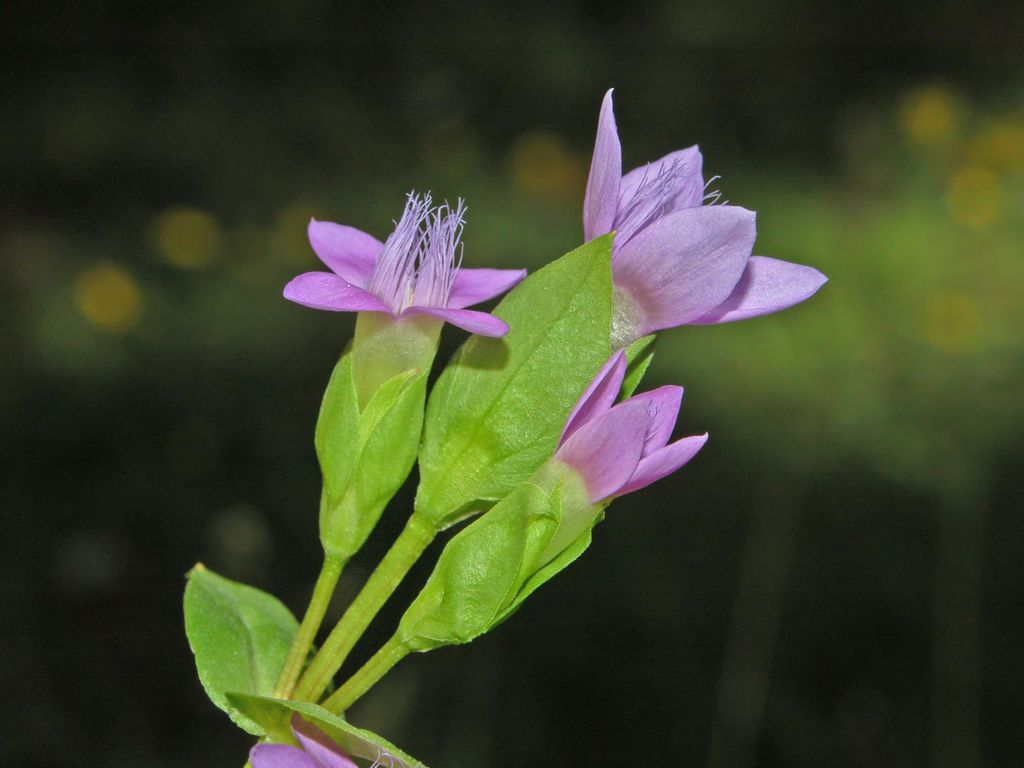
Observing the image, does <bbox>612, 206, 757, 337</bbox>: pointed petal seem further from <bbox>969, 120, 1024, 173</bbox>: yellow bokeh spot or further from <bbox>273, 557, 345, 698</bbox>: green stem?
<bbox>969, 120, 1024, 173</bbox>: yellow bokeh spot

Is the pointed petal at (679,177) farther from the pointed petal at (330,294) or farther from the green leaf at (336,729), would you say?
the green leaf at (336,729)

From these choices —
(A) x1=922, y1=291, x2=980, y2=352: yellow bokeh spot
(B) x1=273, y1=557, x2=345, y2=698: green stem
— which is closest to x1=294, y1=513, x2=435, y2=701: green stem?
(B) x1=273, y1=557, x2=345, y2=698: green stem

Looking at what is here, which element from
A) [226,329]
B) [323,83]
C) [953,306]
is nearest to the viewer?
[226,329]

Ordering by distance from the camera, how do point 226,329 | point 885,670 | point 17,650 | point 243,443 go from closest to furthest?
point 17,650
point 885,670
point 243,443
point 226,329

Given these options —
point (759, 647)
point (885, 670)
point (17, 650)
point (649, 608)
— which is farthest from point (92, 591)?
point (885, 670)

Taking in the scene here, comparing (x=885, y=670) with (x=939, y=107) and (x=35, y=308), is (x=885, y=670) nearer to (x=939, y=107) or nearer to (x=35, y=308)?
(x=35, y=308)

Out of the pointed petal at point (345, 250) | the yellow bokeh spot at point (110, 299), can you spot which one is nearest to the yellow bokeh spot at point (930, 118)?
the yellow bokeh spot at point (110, 299)
